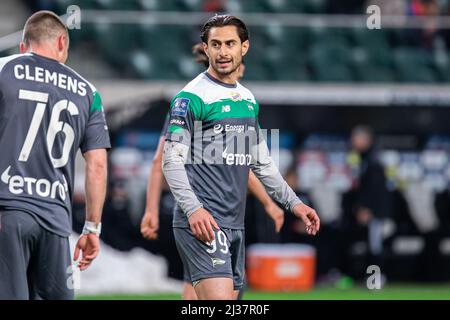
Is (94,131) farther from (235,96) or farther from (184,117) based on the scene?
(235,96)

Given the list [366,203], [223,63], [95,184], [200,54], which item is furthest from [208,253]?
[366,203]

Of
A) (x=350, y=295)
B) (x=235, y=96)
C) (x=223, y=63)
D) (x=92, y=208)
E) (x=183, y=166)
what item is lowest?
(x=350, y=295)

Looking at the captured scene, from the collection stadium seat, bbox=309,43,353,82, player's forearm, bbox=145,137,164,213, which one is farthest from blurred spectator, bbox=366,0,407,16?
player's forearm, bbox=145,137,164,213

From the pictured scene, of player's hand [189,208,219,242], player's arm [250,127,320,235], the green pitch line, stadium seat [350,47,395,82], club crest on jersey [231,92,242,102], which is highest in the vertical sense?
stadium seat [350,47,395,82]

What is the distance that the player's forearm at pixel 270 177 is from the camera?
7445mm

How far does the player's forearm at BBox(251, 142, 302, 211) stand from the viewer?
7445 millimetres

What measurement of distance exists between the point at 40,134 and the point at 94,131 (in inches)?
17.1

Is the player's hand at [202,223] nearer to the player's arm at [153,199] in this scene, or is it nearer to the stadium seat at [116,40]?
the player's arm at [153,199]

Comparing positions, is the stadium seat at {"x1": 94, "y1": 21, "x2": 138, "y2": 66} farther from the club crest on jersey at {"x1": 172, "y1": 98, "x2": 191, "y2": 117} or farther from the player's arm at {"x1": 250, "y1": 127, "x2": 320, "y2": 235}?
the club crest on jersey at {"x1": 172, "y1": 98, "x2": 191, "y2": 117}

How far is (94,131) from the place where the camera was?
22.9ft

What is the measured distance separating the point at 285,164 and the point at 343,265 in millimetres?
1753

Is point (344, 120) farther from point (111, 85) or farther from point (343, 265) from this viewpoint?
point (111, 85)

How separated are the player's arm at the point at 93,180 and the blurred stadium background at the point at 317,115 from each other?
8.28 m
